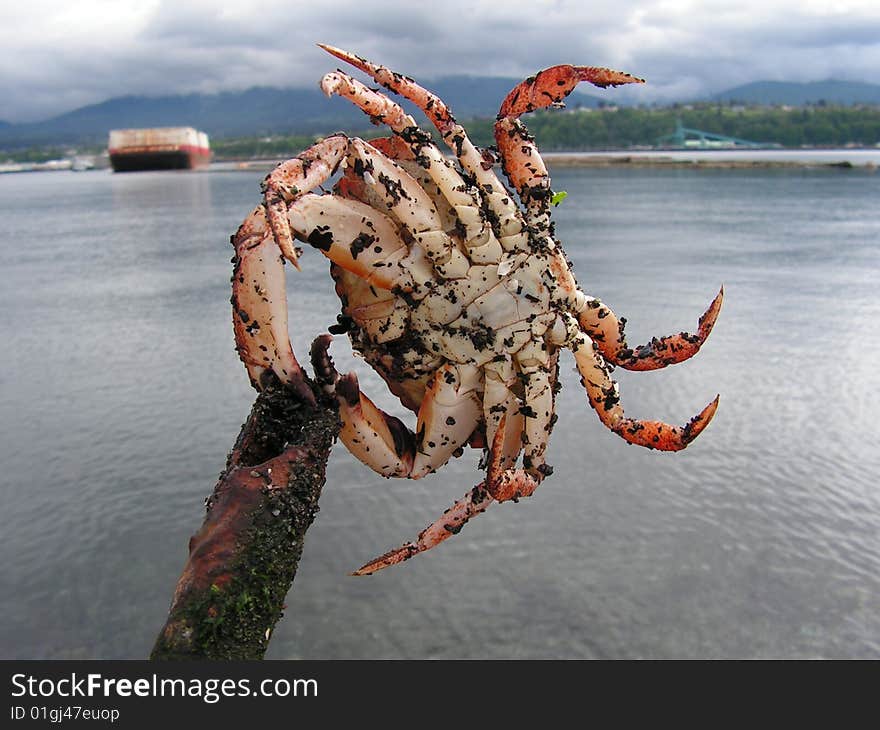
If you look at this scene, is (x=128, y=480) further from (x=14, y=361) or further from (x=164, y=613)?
(x=14, y=361)

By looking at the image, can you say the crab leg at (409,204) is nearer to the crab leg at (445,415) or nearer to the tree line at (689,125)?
the crab leg at (445,415)

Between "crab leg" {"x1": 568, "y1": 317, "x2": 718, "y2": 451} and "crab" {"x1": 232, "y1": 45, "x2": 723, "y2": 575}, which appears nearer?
"crab" {"x1": 232, "y1": 45, "x2": 723, "y2": 575}

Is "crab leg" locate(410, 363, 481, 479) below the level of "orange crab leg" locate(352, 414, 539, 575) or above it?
above

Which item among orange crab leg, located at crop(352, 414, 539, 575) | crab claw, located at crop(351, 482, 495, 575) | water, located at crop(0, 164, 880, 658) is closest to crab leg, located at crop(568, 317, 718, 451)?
orange crab leg, located at crop(352, 414, 539, 575)

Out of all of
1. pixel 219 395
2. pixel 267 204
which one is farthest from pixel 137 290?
pixel 267 204

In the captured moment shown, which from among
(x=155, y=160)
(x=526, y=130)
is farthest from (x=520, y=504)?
(x=155, y=160)

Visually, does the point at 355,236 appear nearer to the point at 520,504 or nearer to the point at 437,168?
the point at 437,168

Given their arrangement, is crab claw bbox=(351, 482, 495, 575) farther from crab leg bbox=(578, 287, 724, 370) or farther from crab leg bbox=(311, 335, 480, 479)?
crab leg bbox=(578, 287, 724, 370)
